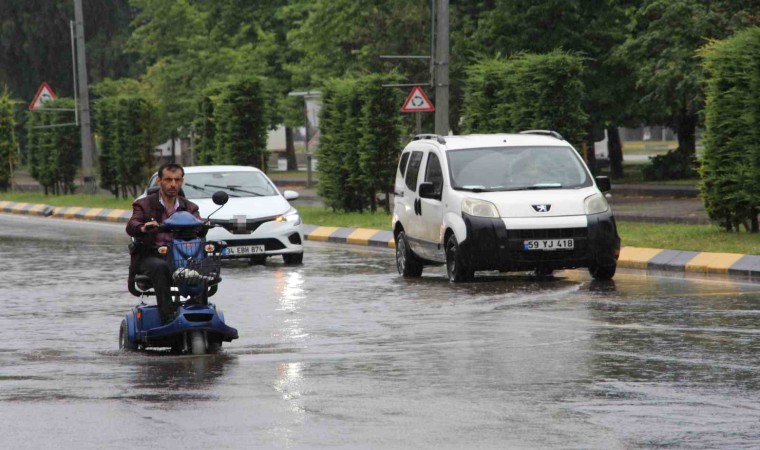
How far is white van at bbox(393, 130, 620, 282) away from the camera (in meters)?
18.3

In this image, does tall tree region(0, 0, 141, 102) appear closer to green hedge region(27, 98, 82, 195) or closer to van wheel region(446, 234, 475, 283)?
green hedge region(27, 98, 82, 195)

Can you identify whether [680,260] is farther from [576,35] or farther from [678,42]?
[576,35]

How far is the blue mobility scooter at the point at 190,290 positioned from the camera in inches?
477

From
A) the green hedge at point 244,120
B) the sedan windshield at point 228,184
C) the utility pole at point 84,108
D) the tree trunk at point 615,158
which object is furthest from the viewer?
the tree trunk at point 615,158

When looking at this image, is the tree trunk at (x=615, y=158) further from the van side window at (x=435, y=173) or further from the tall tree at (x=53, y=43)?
the van side window at (x=435, y=173)

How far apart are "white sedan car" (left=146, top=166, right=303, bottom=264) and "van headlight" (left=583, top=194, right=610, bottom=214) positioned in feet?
19.5

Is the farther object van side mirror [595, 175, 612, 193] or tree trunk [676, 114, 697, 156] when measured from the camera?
tree trunk [676, 114, 697, 156]

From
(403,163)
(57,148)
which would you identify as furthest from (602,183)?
(57,148)

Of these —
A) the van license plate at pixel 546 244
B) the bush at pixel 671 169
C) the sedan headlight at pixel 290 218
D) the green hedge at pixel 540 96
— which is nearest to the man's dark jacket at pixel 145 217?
the van license plate at pixel 546 244

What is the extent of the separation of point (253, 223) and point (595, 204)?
20.7 ft

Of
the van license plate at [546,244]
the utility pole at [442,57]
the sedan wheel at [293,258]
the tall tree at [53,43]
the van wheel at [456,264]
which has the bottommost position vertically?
the sedan wheel at [293,258]

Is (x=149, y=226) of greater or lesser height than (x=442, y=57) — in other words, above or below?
below

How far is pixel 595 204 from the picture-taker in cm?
1877

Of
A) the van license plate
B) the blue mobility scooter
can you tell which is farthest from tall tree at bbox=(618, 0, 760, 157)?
the blue mobility scooter
